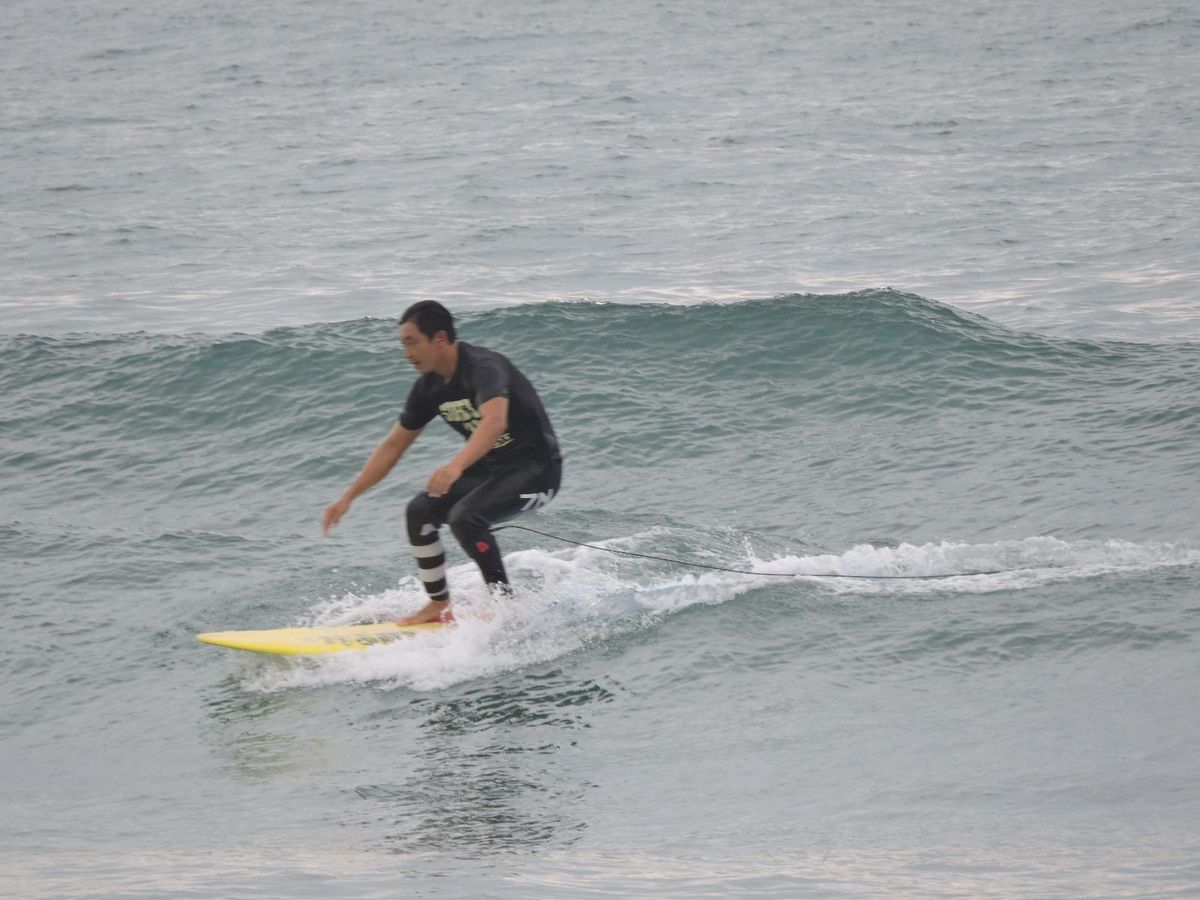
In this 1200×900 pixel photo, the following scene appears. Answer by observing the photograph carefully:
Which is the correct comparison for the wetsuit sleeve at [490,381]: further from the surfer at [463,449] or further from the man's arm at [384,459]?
the man's arm at [384,459]

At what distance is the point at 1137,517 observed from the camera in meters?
8.84

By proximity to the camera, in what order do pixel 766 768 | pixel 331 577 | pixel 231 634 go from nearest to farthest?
pixel 766 768
pixel 231 634
pixel 331 577

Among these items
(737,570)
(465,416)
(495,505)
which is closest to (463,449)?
(465,416)

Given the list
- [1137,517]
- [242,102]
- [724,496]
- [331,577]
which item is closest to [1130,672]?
[1137,517]

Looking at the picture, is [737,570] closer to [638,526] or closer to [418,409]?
[638,526]

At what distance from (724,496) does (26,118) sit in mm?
26582

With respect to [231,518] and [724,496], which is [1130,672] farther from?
[231,518]

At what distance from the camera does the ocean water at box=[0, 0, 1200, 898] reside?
5.43 m

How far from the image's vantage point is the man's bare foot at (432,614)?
24.9ft

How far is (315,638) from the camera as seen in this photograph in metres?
7.41

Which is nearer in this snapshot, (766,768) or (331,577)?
(766,768)

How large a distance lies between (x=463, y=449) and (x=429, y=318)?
2.22 ft

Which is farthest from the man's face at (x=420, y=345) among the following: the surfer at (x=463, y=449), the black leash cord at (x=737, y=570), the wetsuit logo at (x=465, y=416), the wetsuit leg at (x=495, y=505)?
the black leash cord at (x=737, y=570)

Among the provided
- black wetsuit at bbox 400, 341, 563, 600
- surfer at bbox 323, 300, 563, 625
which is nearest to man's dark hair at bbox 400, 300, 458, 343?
surfer at bbox 323, 300, 563, 625
